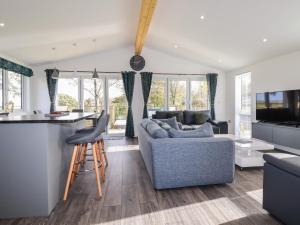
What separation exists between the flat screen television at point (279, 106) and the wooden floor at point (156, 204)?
89.0 inches

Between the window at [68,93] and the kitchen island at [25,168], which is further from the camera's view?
the window at [68,93]

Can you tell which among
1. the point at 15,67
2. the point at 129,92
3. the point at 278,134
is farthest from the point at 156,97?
the point at 15,67

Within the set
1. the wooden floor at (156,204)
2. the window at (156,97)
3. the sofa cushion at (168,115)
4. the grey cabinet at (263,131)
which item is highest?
the window at (156,97)

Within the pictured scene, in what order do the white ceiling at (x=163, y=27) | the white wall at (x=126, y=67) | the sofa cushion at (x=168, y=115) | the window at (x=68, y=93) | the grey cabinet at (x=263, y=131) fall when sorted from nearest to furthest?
the white ceiling at (x=163, y=27), the grey cabinet at (x=263, y=131), the sofa cushion at (x=168, y=115), the white wall at (x=126, y=67), the window at (x=68, y=93)

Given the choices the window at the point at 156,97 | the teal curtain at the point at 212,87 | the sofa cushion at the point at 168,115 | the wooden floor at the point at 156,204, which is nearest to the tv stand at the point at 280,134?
the wooden floor at the point at 156,204

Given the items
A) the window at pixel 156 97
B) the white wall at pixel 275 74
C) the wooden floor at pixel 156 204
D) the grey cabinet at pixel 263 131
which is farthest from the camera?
the window at pixel 156 97

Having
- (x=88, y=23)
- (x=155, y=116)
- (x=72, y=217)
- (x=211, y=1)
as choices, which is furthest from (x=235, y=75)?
(x=72, y=217)

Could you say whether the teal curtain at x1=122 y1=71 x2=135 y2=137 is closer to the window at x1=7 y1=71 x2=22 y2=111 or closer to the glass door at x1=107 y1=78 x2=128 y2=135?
the glass door at x1=107 y1=78 x2=128 y2=135

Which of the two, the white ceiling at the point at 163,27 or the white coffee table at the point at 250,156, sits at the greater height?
the white ceiling at the point at 163,27

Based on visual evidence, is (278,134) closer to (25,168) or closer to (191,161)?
(191,161)

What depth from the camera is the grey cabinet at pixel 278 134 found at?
432 centimetres

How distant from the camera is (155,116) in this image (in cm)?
670

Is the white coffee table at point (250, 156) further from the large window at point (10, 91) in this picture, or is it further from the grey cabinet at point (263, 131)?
the large window at point (10, 91)

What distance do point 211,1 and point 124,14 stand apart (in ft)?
6.46
